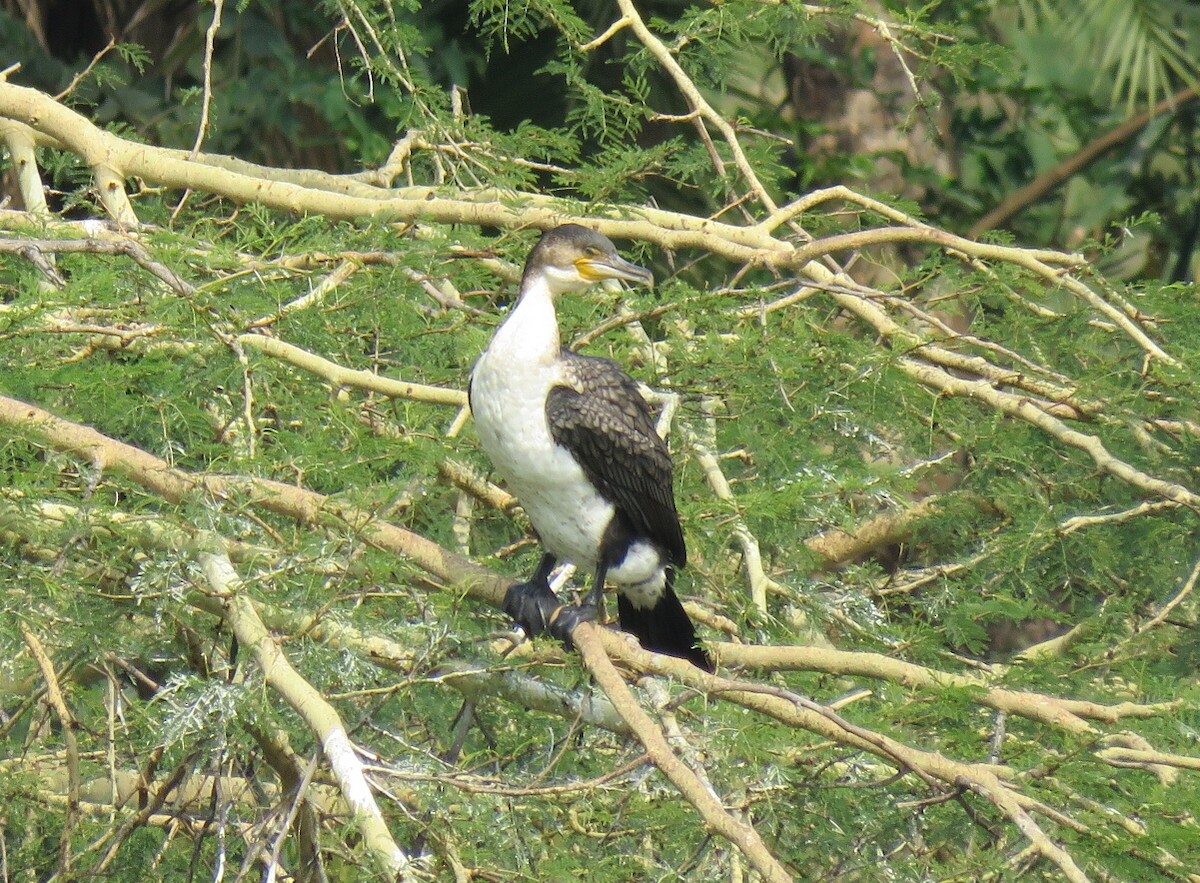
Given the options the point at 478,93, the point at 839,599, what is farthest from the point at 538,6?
the point at 478,93

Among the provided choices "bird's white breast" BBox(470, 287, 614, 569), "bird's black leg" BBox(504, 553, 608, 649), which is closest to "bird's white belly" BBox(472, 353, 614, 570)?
"bird's white breast" BBox(470, 287, 614, 569)

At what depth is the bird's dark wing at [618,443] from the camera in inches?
115

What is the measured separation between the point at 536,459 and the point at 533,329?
0.77 feet

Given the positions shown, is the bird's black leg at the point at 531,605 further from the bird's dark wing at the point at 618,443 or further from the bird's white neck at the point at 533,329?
the bird's white neck at the point at 533,329

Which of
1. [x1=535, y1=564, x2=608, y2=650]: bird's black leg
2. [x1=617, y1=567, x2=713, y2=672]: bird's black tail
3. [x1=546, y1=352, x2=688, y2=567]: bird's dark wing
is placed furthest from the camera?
[x1=617, y1=567, x2=713, y2=672]: bird's black tail

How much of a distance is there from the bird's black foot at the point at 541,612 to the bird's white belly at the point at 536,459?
0.14m

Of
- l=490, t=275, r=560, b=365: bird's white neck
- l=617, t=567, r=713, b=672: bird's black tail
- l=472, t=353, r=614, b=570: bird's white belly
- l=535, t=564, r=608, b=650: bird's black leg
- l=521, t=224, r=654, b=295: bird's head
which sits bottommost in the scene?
l=617, t=567, r=713, b=672: bird's black tail

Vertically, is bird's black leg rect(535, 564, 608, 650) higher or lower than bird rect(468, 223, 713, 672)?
lower

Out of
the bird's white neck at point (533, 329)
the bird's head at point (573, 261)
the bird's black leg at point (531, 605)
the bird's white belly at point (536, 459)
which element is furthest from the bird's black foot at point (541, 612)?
the bird's head at point (573, 261)

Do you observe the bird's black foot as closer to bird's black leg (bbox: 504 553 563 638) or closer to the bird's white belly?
bird's black leg (bbox: 504 553 563 638)

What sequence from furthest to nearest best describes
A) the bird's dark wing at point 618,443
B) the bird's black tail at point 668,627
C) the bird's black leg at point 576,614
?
the bird's black tail at point 668,627
the bird's dark wing at point 618,443
the bird's black leg at point 576,614

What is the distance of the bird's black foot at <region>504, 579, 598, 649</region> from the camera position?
9.21 ft

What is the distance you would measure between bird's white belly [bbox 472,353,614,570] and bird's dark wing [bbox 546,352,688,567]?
0.03 m

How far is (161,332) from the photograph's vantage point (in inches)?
95.7
